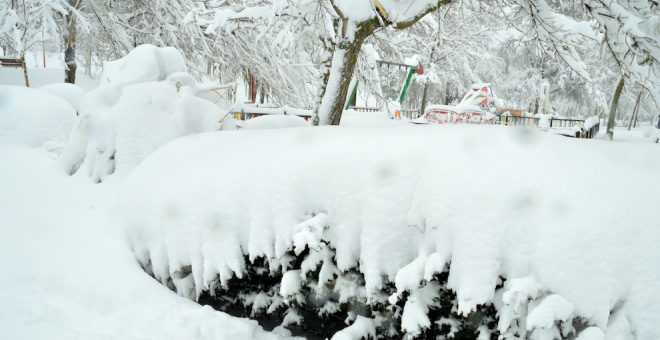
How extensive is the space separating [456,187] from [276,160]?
1404 millimetres

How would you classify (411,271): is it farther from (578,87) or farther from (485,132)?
(578,87)

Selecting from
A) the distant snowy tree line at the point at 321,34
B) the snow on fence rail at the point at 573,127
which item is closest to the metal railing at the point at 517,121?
the snow on fence rail at the point at 573,127

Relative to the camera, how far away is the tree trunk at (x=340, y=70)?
4832 mm

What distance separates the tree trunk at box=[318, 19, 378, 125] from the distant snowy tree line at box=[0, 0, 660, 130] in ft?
0.05

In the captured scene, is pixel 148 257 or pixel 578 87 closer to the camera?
pixel 148 257

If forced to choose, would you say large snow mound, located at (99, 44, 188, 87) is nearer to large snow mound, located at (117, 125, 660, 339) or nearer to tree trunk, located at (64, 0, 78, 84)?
large snow mound, located at (117, 125, 660, 339)

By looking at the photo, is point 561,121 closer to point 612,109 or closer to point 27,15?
point 612,109

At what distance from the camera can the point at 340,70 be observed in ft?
16.5

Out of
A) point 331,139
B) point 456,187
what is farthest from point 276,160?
point 456,187

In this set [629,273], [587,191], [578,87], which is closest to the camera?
[629,273]

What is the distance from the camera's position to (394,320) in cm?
266

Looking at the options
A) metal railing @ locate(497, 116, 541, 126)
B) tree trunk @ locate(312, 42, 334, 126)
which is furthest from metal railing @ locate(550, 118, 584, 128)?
tree trunk @ locate(312, 42, 334, 126)

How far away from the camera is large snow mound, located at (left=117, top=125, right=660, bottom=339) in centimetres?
204

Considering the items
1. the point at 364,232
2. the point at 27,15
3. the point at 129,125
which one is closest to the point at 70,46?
the point at 27,15
